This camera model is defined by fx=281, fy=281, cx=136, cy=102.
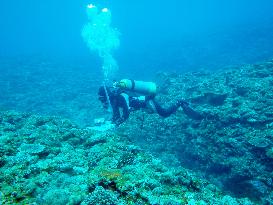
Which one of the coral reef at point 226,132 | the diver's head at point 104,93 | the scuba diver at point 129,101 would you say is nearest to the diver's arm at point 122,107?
the scuba diver at point 129,101

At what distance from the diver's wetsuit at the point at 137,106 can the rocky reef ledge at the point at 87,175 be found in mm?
2639

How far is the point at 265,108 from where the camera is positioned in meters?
9.70

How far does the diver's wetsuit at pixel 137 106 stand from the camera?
957 cm

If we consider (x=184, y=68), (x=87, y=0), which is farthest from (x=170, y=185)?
(x=87, y=0)

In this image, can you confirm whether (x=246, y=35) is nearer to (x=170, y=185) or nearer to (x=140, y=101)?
(x=140, y=101)

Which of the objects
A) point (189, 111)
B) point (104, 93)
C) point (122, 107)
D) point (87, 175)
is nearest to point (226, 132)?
point (189, 111)

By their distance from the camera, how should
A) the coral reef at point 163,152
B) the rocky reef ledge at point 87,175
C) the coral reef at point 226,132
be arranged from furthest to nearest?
the coral reef at point 226,132, the coral reef at point 163,152, the rocky reef ledge at point 87,175

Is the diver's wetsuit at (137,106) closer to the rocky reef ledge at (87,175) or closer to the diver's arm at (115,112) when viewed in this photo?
the diver's arm at (115,112)

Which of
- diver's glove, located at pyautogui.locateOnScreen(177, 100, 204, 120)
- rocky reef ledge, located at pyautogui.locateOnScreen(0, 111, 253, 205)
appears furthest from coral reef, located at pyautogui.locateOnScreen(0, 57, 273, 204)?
diver's glove, located at pyautogui.locateOnScreen(177, 100, 204, 120)

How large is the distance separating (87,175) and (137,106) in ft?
19.4

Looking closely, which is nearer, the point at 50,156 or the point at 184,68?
the point at 50,156

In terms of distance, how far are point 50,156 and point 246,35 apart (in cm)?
3435

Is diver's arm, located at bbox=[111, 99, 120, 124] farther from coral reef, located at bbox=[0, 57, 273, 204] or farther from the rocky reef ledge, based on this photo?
the rocky reef ledge

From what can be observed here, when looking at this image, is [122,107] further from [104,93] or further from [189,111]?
[189,111]
